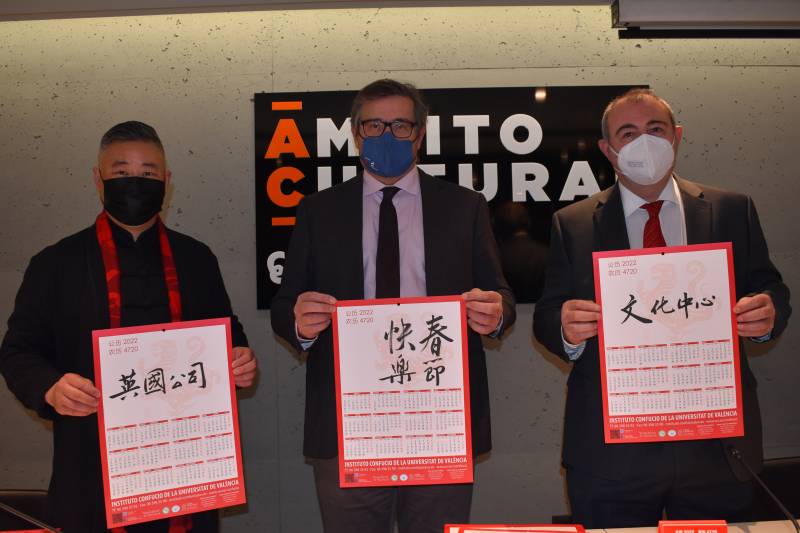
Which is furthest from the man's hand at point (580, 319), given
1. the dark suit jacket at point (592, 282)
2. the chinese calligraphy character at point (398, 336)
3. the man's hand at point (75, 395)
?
the man's hand at point (75, 395)

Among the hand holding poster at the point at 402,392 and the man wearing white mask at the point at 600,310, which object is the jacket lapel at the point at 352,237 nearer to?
the hand holding poster at the point at 402,392

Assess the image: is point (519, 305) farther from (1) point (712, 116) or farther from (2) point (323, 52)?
(2) point (323, 52)

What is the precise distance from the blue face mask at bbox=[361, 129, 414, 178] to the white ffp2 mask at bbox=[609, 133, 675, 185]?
681 millimetres

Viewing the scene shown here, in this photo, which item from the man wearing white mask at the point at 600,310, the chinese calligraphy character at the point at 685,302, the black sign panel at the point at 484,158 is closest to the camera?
the chinese calligraphy character at the point at 685,302

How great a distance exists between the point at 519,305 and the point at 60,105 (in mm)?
2768

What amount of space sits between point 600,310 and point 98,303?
148 centimetres

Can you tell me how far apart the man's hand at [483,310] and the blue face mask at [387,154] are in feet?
1.64

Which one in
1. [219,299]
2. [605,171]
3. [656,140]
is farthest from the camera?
[605,171]

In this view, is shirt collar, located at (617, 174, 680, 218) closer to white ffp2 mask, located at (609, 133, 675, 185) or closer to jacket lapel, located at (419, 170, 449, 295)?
white ffp2 mask, located at (609, 133, 675, 185)

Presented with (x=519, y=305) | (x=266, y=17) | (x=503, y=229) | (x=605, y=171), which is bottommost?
(x=519, y=305)

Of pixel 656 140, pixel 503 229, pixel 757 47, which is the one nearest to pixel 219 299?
pixel 656 140

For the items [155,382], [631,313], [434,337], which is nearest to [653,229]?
[631,313]

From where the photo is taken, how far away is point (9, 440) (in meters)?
3.85

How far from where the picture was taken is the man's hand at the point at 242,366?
81.5 inches
